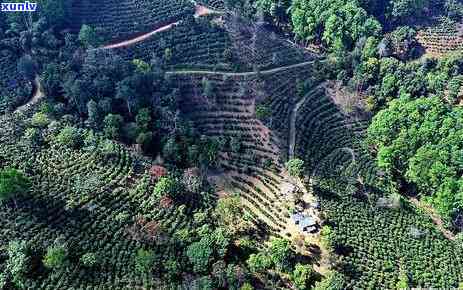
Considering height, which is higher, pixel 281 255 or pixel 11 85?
pixel 11 85

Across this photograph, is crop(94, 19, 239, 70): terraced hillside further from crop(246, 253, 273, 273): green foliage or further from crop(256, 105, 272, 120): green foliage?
crop(246, 253, 273, 273): green foliage

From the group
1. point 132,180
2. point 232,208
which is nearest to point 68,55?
point 132,180

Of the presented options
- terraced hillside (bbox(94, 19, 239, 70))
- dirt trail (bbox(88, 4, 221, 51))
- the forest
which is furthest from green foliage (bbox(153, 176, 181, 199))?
dirt trail (bbox(88, 4, 221, 51))

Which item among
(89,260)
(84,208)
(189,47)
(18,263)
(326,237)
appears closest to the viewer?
(18,263)

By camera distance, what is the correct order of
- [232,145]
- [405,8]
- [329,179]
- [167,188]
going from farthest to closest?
[405,8], [232,145], [329,179], [167,188]

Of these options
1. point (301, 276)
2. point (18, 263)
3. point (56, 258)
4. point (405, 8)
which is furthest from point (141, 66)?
point (405, 8)

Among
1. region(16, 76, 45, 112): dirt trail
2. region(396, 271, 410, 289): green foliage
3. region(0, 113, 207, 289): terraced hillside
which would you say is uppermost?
region(16, 76, 45, 112): dirt trail

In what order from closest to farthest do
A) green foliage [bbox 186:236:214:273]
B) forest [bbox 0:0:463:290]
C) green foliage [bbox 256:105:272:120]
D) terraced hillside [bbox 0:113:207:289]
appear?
terraced hillside [bbox 0:113:207:289]
green foliage [bbox 186:236:214:273]
forest [bbox 0:0:463:290]
green foliage [bbox 256:105:272:120]

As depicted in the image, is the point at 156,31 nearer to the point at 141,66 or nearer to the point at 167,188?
the point at 141,66
